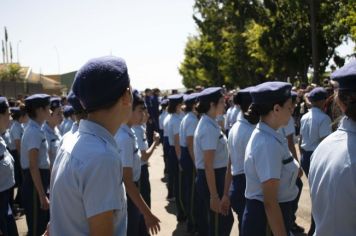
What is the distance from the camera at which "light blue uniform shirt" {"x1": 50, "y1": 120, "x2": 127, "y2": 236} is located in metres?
1.91

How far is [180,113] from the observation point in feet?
30.3

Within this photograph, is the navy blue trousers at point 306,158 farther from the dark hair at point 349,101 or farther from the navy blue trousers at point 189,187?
the dark hair at point 349,101

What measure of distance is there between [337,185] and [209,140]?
2994mm

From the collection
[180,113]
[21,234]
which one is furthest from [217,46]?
[21,234]

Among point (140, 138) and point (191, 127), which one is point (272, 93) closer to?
point (140, 138)

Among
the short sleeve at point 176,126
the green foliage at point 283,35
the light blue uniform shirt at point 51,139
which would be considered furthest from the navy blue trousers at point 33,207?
the green foliage at point 283,35

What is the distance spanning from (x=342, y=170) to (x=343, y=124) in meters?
0.24

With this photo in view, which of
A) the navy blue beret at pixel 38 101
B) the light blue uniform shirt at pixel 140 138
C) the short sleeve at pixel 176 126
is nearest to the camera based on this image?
the light blue uniform shirt at pixel 140 138

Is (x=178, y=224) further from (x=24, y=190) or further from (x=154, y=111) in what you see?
(x=154, y=111)

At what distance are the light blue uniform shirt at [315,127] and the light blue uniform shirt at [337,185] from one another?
14.4ft

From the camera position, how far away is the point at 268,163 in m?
3.31

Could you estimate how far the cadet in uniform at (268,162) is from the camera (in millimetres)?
3357

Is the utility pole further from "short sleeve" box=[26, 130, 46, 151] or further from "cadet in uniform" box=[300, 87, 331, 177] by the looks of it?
"short sleeve" box=[26, 130, 46, 151]

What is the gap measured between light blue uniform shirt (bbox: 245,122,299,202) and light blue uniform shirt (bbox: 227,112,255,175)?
104 centimetres
